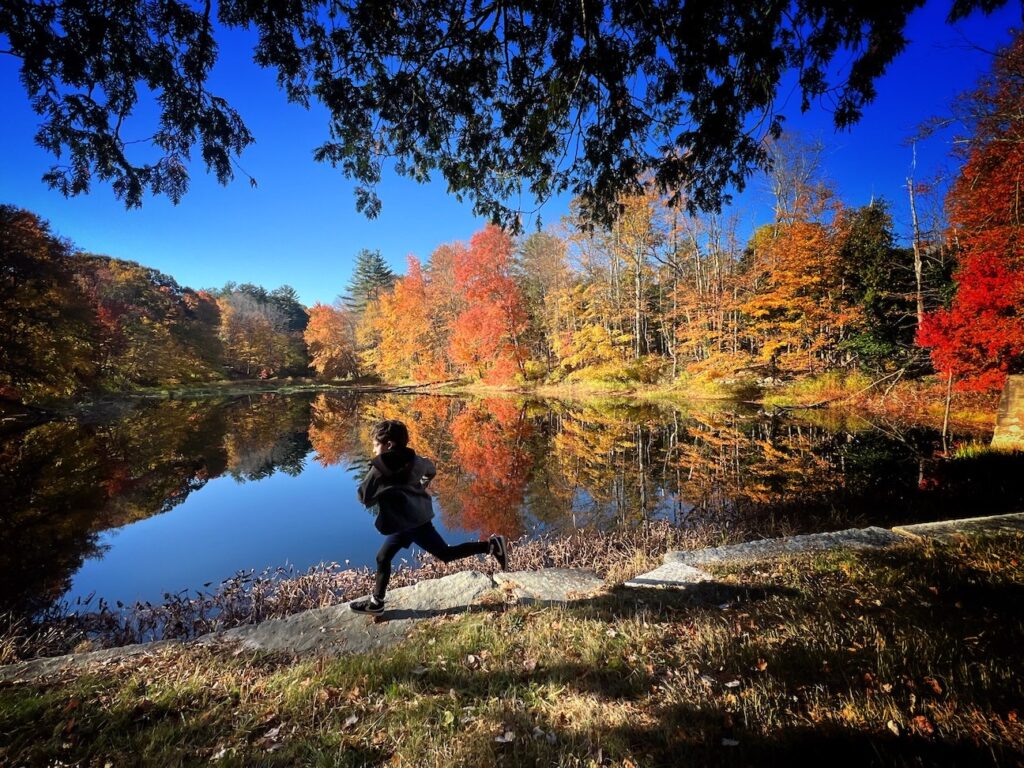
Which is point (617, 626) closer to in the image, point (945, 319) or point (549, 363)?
point (945, 319)

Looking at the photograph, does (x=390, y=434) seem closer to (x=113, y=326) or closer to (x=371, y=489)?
(x=371, y=489)

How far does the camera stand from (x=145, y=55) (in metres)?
3.59

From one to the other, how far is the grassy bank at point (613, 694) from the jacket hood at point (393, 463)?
Answer: 1.37 metres

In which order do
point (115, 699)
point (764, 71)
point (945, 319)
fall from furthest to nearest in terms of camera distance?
point (945, 319), point (764, 71), point (115, 699)

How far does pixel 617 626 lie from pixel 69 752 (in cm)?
315

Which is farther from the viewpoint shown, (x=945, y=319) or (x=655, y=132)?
(x=945, y=319)

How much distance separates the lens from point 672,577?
4316mm

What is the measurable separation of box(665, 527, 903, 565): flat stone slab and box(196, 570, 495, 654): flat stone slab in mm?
2478

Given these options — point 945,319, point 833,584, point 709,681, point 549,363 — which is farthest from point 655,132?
point 549,363

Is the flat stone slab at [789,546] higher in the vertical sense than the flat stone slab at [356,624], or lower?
higher

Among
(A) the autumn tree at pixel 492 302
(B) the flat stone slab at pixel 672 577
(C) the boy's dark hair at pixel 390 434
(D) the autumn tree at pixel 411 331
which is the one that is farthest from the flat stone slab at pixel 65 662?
(D) the autumn tree at pixel 411 331

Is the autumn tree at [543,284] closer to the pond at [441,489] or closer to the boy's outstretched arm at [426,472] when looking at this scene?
the pond at [441,489]

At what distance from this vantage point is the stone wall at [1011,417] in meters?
9.65

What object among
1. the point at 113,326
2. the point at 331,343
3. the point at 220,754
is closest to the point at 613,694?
the point at 220,754
